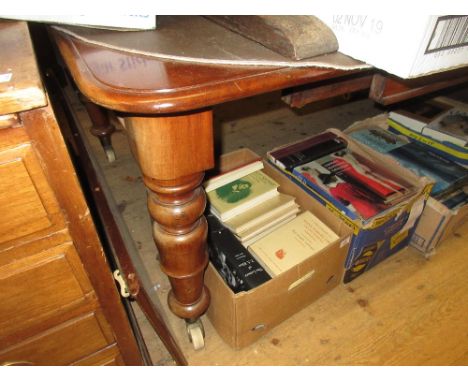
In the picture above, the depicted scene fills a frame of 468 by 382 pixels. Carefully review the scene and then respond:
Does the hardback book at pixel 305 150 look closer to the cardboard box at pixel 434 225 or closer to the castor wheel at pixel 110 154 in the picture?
the cardboard box at pixel 434 225

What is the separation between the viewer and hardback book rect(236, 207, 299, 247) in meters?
0.86

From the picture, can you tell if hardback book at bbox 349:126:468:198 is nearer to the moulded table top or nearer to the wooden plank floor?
the wooden plank floor

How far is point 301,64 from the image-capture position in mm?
416

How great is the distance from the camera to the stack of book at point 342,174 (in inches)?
34.9

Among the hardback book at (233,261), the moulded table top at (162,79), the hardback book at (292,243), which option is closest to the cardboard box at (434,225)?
the hardback book at (292,243)

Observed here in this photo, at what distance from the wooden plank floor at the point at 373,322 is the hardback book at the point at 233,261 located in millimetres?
191

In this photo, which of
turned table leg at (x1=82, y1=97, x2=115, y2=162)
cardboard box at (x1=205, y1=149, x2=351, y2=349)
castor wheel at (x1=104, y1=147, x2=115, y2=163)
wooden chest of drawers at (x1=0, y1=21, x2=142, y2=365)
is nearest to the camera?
wooden chest of drawers at (x1=0, y1=21, x2=142, y2=365)

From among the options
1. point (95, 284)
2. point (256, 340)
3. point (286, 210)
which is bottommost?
point (256, 340)

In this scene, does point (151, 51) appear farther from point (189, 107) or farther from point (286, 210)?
point (286, 210)

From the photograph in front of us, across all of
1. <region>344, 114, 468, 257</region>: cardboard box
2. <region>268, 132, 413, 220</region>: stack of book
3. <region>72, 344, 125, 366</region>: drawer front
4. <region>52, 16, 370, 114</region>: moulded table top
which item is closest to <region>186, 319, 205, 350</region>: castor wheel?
<region>72, 344, 125, 366</region>: drawer front

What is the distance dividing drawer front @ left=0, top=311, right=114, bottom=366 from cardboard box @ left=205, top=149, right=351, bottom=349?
0.89 ft

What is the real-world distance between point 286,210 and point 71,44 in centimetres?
66

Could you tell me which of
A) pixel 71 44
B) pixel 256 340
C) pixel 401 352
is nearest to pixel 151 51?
pixel 71 44

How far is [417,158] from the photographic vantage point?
1.11 m
